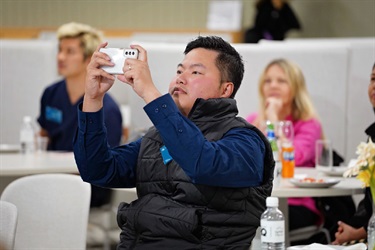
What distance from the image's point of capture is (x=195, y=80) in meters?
2.70

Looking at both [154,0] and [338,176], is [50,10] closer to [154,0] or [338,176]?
[154,0]

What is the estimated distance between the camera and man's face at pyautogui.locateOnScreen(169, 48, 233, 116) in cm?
270

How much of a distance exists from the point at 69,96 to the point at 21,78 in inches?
35.0

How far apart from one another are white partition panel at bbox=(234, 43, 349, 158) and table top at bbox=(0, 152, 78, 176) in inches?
48.4

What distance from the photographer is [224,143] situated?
2.57 metres

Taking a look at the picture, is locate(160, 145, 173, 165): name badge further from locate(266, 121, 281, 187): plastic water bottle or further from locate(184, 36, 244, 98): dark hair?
locate(266, 121, 281, 187): plastic water bottle

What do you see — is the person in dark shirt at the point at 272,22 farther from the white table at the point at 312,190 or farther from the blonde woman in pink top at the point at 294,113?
the white table at the point at 312,190

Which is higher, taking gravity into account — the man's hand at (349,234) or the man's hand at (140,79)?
the man's hand at (140,79)

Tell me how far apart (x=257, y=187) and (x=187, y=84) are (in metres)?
0.39

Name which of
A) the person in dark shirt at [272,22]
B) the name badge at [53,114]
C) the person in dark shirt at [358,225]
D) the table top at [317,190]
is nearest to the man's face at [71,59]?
the name badge at [53,114]

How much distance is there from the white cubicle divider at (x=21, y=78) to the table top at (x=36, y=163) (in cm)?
95

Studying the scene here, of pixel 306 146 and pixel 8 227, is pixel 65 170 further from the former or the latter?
pixel 8 227

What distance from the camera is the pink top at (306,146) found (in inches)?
188

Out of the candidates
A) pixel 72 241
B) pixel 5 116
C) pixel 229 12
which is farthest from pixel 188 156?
pixel 229 12
